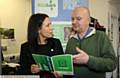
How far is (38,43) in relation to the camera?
2.25 m

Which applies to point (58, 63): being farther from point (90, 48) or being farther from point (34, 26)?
point (34, 26)

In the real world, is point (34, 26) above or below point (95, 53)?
above

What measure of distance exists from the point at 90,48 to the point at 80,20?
239 mm

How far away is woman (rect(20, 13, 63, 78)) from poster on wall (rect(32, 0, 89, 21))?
503 mm

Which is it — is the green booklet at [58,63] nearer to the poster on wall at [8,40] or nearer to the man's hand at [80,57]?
the man's hand at [80,57]

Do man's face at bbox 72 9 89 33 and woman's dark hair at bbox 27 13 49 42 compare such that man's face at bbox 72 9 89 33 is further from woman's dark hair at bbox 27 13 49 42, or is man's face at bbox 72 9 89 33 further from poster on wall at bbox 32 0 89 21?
poster on wall at bbox 32 0 89 21

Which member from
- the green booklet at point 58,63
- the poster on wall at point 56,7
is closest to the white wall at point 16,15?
the poster on wall at point 56,7

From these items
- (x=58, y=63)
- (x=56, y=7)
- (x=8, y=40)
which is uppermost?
(x=56, y=7)

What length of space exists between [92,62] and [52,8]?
989 millimetres

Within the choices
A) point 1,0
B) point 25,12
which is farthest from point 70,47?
point 25,12

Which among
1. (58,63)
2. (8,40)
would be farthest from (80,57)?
(8,40)

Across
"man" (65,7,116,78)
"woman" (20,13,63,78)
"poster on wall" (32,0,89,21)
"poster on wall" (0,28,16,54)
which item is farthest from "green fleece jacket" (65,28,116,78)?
"poster on wall" (0,28,16,54)

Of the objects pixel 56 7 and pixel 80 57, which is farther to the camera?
pixel 56 7

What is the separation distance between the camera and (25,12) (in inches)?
182
